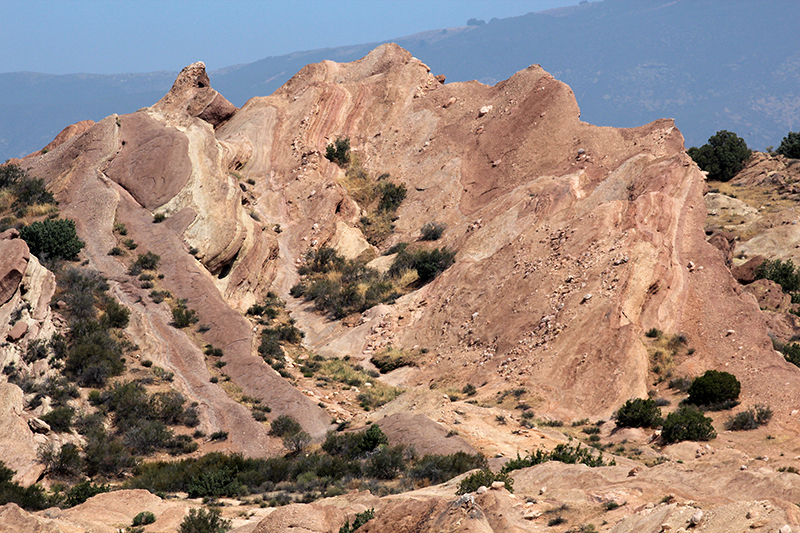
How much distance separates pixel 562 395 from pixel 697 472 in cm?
1184

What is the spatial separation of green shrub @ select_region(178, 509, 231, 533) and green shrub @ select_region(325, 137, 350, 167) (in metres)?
40.7

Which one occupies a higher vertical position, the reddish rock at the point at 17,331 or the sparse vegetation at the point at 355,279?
the sparse vegetation at the point at 355,279

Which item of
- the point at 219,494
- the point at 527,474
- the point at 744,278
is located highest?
the point at 744,278

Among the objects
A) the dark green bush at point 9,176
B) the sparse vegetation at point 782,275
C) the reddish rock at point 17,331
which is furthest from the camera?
the sparse vegetation at point 782,275

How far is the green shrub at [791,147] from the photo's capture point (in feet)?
209

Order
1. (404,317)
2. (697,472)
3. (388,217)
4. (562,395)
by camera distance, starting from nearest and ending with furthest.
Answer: (697,472)
(562,395)
(404,317)
(388,217)

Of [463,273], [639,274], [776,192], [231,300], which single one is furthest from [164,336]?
[776,192]

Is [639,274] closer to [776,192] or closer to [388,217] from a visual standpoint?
[388,217]

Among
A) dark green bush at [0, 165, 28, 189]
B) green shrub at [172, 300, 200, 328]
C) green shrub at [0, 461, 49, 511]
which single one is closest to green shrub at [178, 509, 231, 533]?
green shrub at [0, 461, 49, 511]

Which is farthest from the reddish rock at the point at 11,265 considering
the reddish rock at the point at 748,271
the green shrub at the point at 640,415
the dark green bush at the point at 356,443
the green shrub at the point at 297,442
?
the reddish rock at the point at 748,271

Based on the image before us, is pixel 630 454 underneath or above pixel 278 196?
underneath

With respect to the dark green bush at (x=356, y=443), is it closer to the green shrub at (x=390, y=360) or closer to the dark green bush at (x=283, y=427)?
the dark green bush at (x=283, y=427)

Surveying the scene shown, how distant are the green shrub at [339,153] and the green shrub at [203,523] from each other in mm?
40665

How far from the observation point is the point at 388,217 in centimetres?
4853
